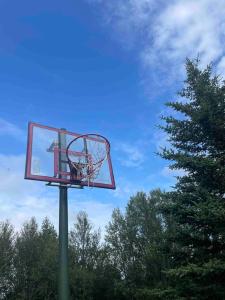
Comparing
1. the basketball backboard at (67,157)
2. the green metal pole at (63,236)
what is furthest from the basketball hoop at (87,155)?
the green metal pole at (63,236)

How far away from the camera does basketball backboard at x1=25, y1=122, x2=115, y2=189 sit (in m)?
16.9

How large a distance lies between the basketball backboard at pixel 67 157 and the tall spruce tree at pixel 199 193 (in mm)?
2911

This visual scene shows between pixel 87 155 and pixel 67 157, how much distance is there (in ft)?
3.23

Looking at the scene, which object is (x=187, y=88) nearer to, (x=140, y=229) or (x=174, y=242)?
(x=174, y=242)

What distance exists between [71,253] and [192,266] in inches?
1138

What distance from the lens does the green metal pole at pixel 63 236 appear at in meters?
16.7

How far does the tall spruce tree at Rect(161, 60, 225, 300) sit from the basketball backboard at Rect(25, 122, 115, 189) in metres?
2.91

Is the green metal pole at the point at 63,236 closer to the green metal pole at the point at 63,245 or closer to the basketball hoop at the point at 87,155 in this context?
the green metal pole at the point at 63,245

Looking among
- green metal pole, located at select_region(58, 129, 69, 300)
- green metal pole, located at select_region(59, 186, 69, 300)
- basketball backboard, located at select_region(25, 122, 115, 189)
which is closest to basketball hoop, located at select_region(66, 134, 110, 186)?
basketball backboard, located at select_region(25, 122, 115, 189)

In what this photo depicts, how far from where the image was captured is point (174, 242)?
55.4 feet

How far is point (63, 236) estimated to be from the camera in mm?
17062

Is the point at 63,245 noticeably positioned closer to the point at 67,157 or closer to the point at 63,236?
the point at 63,236

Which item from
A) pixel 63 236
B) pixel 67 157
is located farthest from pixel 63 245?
pixel 67 157

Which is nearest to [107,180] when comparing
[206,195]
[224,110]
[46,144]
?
[46,144]
